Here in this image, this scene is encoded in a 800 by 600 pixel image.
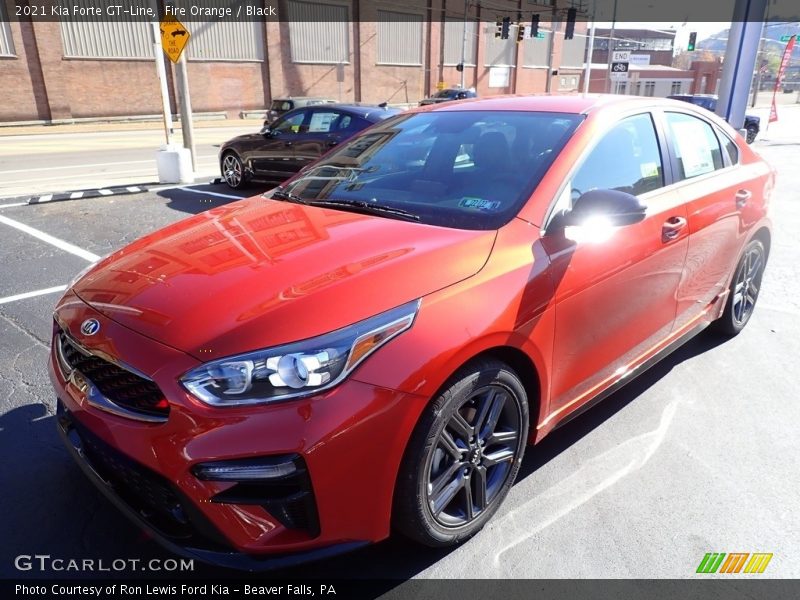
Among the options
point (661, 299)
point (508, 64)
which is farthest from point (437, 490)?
point (508, 64)

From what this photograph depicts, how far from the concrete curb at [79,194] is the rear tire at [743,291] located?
889 cm

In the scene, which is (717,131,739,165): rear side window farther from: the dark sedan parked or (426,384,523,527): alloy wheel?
the dark sedan parked

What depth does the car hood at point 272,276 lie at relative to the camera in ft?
6.55

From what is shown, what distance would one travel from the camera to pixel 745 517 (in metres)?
2.70

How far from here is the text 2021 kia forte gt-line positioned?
6.21ft

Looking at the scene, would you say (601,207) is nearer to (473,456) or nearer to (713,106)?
(473,456)

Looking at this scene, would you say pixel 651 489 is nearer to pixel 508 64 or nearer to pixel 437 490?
pixel 437 490

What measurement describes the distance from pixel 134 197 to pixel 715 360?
858cm

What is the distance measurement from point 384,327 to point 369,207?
3.46 ft

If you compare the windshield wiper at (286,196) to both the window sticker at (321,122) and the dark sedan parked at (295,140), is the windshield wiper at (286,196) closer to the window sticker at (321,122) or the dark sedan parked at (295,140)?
the dark sedan parked at (295,140)

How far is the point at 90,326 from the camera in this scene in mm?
2230

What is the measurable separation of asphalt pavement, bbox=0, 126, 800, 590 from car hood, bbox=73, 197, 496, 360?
991 mm

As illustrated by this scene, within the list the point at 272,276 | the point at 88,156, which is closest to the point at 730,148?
the point at 272,276

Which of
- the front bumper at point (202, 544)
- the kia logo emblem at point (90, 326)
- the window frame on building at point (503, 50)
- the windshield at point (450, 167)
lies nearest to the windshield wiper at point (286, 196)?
the windshield at point (450, 167)
